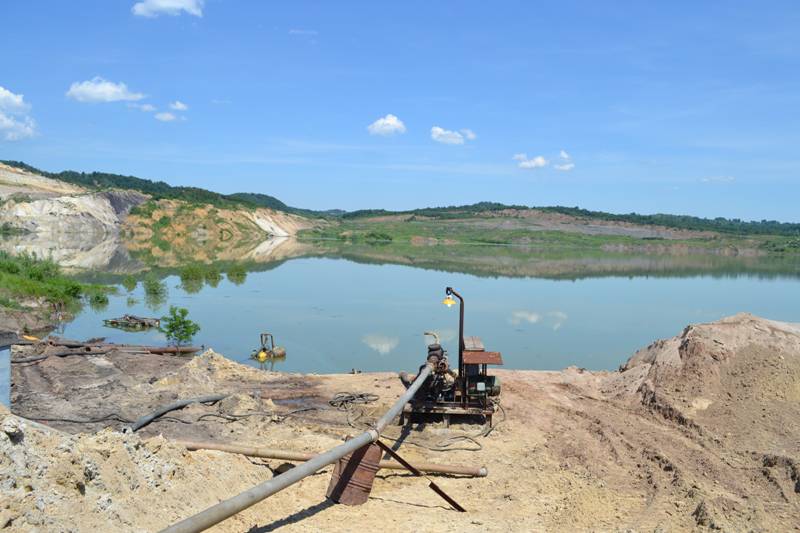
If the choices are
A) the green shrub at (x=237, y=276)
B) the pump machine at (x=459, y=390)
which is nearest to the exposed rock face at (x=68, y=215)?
the green shrub at (x=237, y=276)

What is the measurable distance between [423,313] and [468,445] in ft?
69.1

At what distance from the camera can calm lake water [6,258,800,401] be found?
78.3 ft

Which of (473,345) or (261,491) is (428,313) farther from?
(261,491)

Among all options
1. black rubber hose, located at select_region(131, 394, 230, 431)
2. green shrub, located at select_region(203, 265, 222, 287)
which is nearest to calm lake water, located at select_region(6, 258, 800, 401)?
green shrub, located at select_region(203, 265, 222, 287)

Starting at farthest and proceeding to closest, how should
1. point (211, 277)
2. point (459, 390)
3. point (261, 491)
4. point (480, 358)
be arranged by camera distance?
point (211, 277) < point (459, 390) < point (480, 358) < point (261, 491)

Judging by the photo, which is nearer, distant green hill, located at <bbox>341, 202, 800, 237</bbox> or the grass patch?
the grass patch

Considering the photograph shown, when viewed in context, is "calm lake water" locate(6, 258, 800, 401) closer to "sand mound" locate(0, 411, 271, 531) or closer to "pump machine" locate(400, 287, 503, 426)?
"sand mound" locate(0, 411, 271, 531)

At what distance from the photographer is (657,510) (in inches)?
361

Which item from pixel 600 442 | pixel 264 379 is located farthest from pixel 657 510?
pixel 264 379

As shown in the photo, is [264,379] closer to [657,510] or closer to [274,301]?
[657,510]

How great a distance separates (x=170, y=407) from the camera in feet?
39.6

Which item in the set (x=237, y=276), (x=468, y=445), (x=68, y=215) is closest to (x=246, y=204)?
(x=68, y=215)

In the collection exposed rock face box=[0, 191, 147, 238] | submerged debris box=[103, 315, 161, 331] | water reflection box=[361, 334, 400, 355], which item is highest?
exposed rock face box=[0, 191, 147, 238]

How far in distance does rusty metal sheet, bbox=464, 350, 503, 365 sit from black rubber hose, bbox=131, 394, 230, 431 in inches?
206
